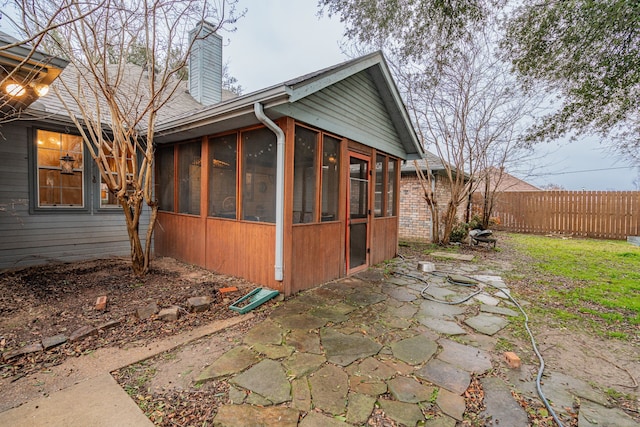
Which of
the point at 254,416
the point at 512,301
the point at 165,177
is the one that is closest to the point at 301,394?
the point at 254,416

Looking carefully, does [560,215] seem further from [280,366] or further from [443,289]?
[280,366]

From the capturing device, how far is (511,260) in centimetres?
701

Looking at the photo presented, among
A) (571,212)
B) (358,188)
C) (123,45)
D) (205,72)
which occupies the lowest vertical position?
(571,212)

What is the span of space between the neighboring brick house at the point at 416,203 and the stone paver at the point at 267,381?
8331mm

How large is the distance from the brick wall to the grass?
2742 mm

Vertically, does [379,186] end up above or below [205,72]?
below

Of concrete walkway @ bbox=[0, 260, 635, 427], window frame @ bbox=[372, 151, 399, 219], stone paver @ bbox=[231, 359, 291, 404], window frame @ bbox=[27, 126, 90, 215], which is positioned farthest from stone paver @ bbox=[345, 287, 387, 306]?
→ window frame @ bbox=[27, 126, 90, 215]

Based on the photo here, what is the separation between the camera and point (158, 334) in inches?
117

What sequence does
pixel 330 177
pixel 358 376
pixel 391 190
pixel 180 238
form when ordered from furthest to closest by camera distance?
pixel 391 190 < pixel 180 238 < pixel 330 177 < pixel 358 376

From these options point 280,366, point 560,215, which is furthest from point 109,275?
point 560,215

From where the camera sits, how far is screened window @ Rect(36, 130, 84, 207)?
531 cm

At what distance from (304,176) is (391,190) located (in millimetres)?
3293

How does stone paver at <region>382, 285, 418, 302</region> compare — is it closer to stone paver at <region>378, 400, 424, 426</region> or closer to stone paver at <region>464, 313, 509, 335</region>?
stone paver at <region>464, 313, 509, 335</region>

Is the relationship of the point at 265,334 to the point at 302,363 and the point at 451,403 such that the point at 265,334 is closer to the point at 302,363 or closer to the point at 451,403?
the point at 302,363
